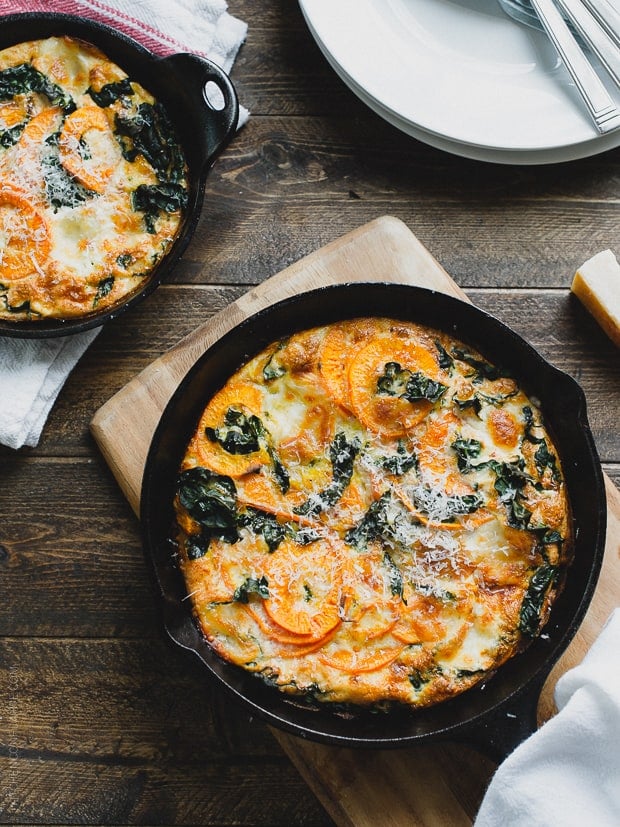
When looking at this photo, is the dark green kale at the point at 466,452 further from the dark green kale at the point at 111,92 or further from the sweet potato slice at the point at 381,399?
the dark green kale at the point at 111,92

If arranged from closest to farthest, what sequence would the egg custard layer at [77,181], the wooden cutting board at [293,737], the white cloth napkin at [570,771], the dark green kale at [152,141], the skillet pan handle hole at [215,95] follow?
the white cloth napkin at [570,771] < the wooden cutting board at [293,737] < the egg custard layer at [77,181] < the dark green kale at [152,141] < the skillet pan handle hole at [215,95]

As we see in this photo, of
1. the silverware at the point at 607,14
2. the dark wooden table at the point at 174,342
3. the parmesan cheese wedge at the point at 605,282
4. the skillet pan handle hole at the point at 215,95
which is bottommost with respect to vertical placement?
the dark wooden table at the point at 174,342

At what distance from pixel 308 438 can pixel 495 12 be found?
208cm

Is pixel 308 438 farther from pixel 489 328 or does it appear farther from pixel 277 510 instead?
pixel 489 328

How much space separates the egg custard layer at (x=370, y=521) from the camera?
9.61 feet

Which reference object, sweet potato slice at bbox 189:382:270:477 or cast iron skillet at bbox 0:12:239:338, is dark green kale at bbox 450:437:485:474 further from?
cast iron skillet at bbox 0:12:239:338

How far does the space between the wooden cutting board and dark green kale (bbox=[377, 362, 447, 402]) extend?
1.97 feet

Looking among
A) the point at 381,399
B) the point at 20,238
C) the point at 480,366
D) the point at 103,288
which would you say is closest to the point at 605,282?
the point at 480,366

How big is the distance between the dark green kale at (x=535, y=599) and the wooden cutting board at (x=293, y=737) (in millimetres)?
391

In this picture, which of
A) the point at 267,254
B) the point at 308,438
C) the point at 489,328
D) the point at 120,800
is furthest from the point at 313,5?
the point at 120,800

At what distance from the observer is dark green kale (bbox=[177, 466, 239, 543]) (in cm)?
303

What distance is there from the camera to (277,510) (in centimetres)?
302

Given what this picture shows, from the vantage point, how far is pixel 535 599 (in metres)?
3.00

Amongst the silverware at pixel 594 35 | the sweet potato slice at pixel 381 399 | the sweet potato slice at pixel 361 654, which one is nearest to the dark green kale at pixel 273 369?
the sweet potato slice at pixel 381 399
